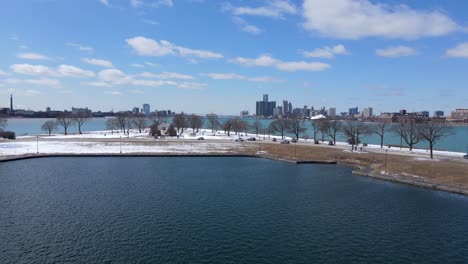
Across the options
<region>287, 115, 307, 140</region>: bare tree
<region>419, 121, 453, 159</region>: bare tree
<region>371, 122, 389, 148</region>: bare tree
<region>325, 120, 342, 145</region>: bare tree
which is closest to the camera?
<region>419, 121, 453, 159</region>: bare tree

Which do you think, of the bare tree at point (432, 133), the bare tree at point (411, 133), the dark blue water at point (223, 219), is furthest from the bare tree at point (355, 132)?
the dark blue water at point (223, 219)

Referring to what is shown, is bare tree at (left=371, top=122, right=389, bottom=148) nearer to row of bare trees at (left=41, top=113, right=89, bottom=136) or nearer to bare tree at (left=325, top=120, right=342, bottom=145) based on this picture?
bare tree at (left=325, top=120, right=342, bottom=145)

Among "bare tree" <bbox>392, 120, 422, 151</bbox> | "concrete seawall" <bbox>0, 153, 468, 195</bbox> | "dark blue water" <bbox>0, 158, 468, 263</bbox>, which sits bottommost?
"dark blue water" <bbox>0, 158, 468, 263</bbox>

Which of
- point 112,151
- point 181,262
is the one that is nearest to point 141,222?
point 181,262

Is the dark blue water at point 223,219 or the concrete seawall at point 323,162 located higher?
the concrete seawall at point 323,162

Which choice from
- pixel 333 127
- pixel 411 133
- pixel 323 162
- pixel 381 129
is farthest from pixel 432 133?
pixel 333 127

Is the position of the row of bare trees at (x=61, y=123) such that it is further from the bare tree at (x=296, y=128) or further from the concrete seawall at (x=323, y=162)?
the bare tree at (x=296, y=128)

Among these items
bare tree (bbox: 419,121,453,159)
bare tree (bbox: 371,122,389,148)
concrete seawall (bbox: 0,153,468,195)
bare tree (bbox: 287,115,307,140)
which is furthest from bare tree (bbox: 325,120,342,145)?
concrete seawall (bbox: 0,153,468,195)

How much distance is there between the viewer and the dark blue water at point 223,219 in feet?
73.4

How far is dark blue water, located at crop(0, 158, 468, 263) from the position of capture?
73.4 ft

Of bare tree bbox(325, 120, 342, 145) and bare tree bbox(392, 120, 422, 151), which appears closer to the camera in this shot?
bare tree bbox(392, 120, 422, 151)

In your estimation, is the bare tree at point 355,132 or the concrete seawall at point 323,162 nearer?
the concrete seawall at point 323,162

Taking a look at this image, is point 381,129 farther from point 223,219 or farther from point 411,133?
point 223,219

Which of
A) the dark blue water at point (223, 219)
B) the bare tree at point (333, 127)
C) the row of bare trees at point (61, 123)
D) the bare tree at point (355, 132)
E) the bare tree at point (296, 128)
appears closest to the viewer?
the dark blue water at point (223, 219)
